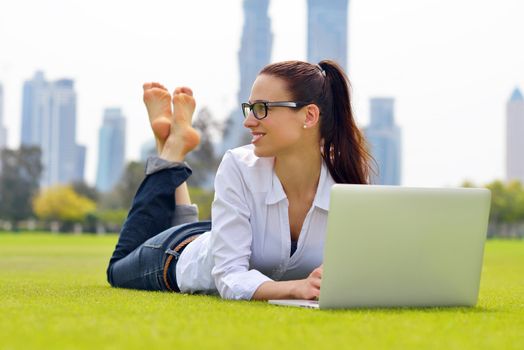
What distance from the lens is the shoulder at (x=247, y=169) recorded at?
15.4 ft

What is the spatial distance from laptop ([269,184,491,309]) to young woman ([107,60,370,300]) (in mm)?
245

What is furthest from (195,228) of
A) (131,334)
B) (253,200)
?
(131,334)

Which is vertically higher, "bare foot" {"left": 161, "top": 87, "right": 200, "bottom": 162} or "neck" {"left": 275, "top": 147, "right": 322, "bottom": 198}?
"bare foot" {"left": 161, "top": 87, "right": 200, "bottom": 162}

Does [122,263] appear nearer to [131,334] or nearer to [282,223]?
[282,223]

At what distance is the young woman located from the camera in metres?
4.54

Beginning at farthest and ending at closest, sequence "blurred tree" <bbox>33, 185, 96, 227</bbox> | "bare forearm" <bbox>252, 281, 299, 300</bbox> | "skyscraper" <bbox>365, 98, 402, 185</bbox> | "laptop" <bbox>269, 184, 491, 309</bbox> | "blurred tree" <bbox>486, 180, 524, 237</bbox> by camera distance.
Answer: "skyscraper" <bbox>365, 98, 402, 185</bbox> → "blurred tree" <bbox>486, 180, 524, 237</bbox> → "blurred tree" <bbox>33, 185, 96, 227</bbox> → "bare forearm" <bbox>252, 281, 299, 300</bbox> → "laptop" <bbox>269, 184, 491, 309</bbox>

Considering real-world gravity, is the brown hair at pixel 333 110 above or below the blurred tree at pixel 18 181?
above

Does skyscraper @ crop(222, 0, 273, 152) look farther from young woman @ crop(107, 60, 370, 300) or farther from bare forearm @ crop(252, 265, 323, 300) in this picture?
bare forearm @ crop(252, 265, 323, 300)

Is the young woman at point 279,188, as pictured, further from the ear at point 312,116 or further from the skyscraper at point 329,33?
the skyscraper at point 329,33

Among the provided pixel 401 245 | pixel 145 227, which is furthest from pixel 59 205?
pixel 401 245

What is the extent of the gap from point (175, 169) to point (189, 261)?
1.25 meters

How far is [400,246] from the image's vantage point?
398 cm

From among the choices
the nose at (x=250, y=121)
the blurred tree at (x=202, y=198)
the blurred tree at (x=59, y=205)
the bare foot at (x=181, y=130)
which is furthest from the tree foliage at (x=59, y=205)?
the nose at (x=250, y=121)

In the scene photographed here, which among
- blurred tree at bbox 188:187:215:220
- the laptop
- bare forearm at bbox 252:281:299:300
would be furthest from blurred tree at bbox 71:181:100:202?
the laptop
